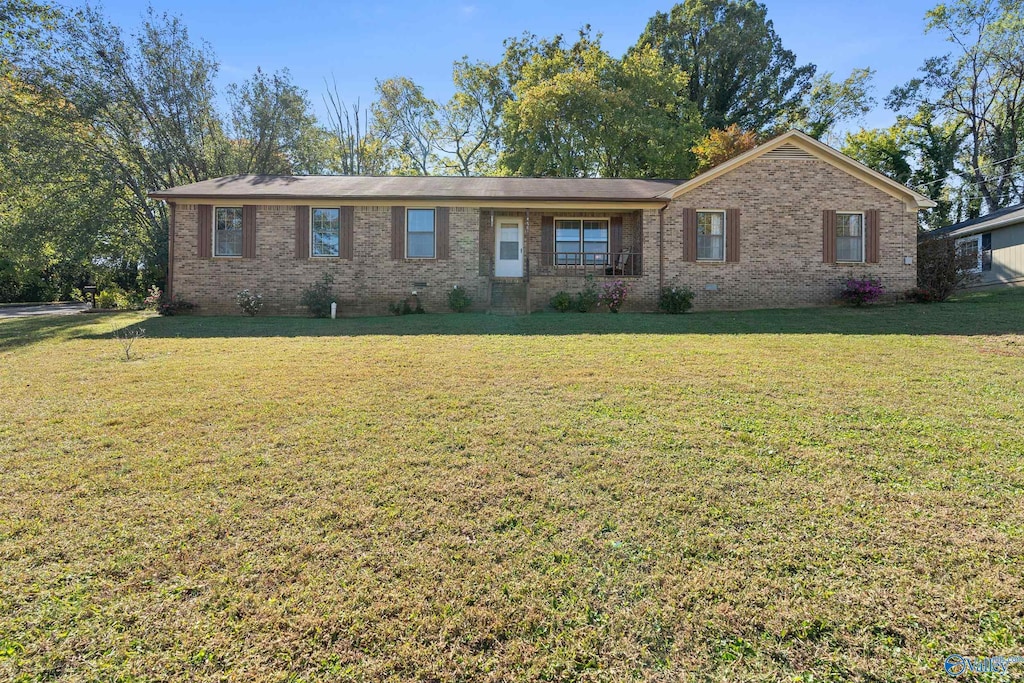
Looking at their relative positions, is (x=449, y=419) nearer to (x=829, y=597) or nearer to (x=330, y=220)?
(x=829, y=597)

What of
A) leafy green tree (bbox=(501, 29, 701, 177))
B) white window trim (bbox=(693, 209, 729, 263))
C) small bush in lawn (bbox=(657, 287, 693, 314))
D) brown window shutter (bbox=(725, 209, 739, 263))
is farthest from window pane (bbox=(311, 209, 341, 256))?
leafy green tree (bbox=(501, 29, 701, 177))

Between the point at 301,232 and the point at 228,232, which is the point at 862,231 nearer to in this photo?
the point at 301,232

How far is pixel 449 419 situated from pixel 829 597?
3.13 metres

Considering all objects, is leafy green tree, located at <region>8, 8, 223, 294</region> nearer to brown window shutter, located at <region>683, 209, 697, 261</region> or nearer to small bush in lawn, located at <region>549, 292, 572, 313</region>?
small bush in lawn, located at <region>549, 292, 572, 313</region>

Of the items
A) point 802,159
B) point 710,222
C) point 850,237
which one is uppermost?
point 802,159

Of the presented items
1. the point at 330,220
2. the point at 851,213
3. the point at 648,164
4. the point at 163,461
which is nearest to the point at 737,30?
the point at 648,164

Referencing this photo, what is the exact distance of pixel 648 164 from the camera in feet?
80.3

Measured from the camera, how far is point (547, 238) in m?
15.8

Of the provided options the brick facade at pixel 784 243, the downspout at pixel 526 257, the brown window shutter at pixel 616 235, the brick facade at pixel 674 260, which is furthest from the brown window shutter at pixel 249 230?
the brick facade at pixel 784 243

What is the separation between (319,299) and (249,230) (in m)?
2.97

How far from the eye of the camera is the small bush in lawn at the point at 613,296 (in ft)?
44.9

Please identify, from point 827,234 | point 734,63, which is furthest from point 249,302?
point 734,63

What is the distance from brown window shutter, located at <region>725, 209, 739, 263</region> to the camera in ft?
47.1

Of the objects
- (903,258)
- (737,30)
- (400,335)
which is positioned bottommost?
(400,335)
